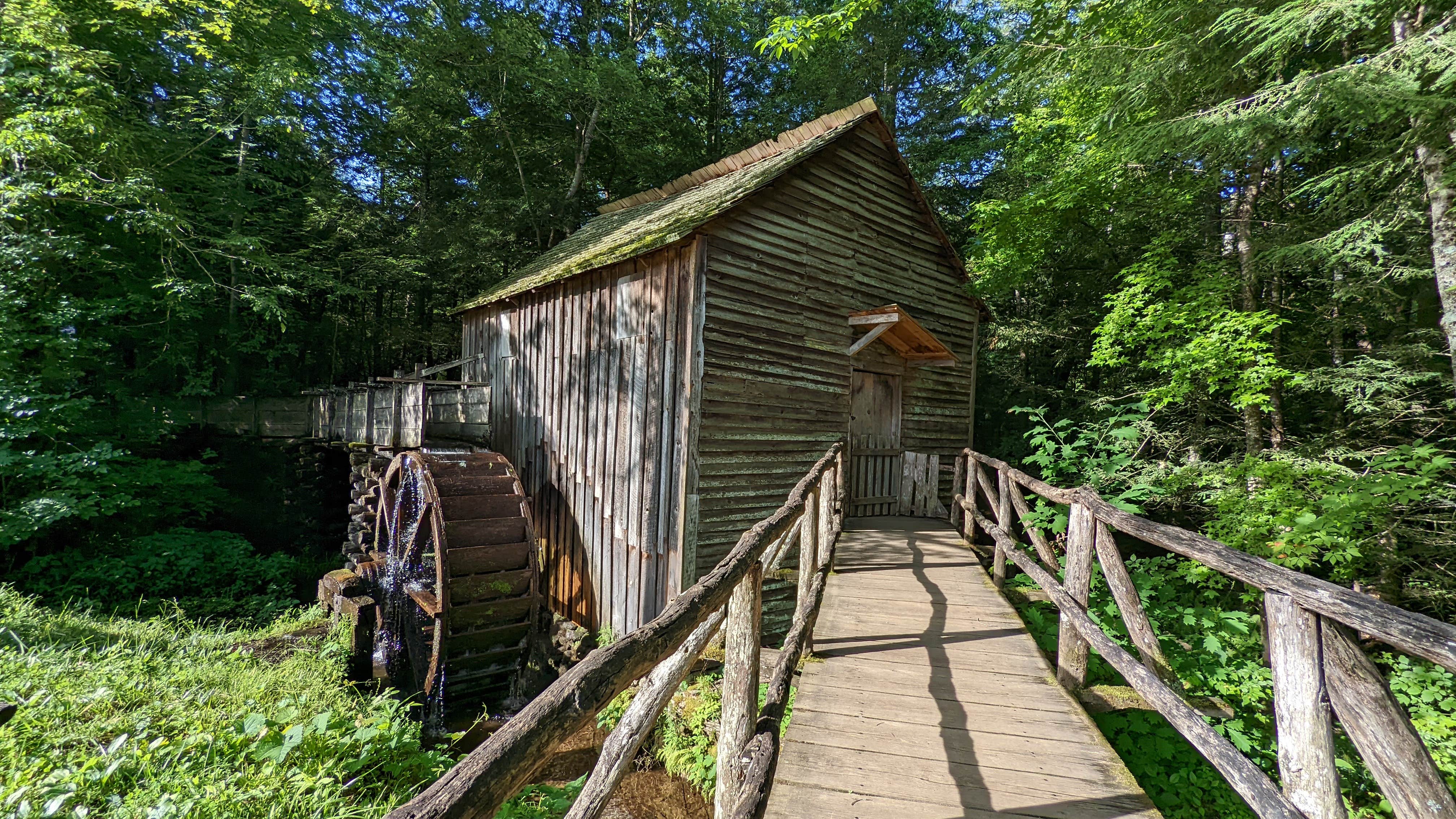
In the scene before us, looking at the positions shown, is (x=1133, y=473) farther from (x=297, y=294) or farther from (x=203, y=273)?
(x=203, y=273)

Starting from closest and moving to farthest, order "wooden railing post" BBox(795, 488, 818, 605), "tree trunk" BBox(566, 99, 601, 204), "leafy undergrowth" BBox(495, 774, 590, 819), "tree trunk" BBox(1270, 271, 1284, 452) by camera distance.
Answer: "leafy undergrowth" BBox(495, 774, 590, 819), "wooden railing post" BBox(795, 488, 818, 605), "tree trunk" BBox(1270, 271, 1284, 452), "tree trunk" BBox(566, 99, 601, 204)

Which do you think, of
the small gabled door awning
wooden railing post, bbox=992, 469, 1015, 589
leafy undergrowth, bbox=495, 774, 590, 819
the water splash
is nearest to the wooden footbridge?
wooden railing post, bbox=992, 469, 1015, 589

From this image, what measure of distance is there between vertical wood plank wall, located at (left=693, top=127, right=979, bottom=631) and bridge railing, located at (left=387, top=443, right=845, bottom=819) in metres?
3.11

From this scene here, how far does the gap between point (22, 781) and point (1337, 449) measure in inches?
415

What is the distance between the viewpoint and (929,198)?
15.1m

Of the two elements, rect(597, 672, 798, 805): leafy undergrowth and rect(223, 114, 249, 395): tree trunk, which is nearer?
rect(597, 672, 798, 805): leafy undergrowth

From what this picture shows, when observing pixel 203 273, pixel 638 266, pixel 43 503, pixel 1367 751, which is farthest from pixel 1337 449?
pixel 203 273

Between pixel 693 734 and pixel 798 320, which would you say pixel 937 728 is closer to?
pixel 693 734

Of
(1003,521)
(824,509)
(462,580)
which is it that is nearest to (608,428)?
(462,580)

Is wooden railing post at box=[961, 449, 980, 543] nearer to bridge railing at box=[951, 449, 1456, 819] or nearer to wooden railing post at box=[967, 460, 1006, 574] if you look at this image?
wooden railing post at box=[967, 460, 1006, 574]

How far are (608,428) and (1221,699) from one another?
6.13 metres

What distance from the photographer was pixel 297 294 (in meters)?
10.7

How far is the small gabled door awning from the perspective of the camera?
7.11 m

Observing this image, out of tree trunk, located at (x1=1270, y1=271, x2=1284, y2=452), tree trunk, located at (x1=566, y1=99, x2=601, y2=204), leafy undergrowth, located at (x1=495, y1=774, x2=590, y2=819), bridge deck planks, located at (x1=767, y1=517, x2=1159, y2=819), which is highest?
tree trunk, located at (x1=566, y1=99, x2=601, y2=204)
